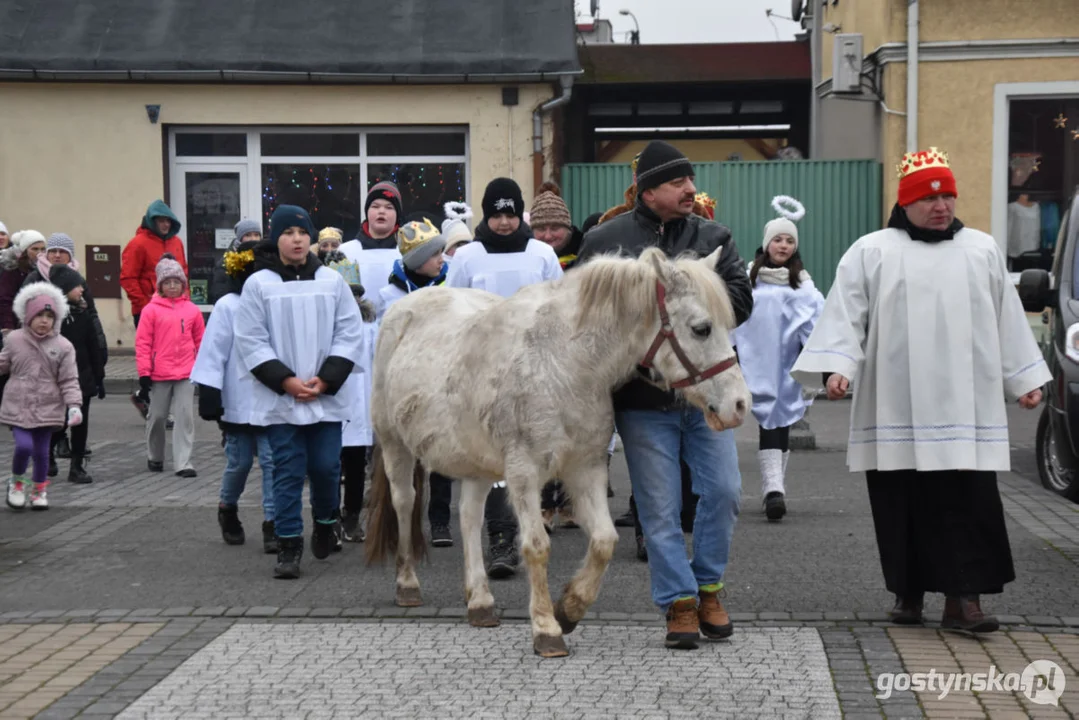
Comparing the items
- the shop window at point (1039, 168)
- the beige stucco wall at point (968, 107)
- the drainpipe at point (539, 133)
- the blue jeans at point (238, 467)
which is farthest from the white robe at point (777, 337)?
the drainpipe at point (539, 133)

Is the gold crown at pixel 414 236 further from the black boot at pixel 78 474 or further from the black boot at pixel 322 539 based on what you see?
the black boot at pixel 78 474

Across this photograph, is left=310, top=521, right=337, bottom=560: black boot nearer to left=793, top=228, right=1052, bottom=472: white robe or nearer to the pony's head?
the pony's head

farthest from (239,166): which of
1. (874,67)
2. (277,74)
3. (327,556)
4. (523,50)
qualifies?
(327,556)

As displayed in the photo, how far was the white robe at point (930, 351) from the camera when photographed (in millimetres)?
6691

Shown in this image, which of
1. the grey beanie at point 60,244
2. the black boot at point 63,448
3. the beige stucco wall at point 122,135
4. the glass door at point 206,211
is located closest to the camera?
the black boot at point 63,448

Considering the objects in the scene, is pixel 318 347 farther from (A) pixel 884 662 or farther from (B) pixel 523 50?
(B) pixel 523 50

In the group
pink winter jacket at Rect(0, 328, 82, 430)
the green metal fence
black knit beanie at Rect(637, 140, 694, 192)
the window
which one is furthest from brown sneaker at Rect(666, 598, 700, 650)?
the window

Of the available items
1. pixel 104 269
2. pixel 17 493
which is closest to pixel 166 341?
pixel 17 493

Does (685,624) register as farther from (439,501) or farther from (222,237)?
(222,237)

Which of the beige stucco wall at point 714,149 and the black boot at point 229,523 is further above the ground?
the beige stucco wall at point 714,149

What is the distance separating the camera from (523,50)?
870 inches

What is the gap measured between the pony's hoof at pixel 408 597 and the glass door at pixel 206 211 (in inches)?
616

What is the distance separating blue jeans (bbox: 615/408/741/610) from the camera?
6.45 meters

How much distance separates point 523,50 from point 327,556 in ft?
47.4
